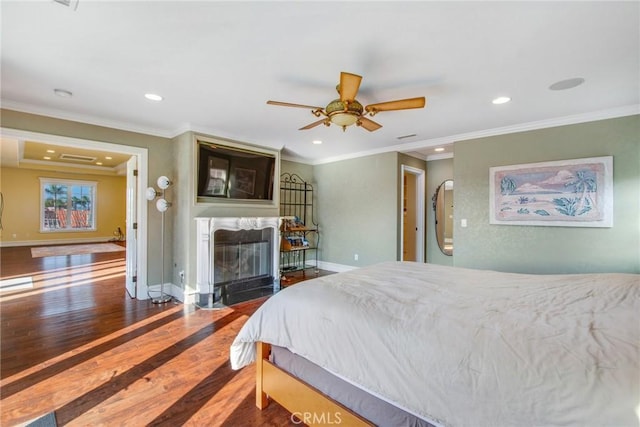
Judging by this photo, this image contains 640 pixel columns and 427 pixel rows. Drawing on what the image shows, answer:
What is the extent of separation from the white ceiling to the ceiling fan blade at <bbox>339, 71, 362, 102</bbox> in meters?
0.20

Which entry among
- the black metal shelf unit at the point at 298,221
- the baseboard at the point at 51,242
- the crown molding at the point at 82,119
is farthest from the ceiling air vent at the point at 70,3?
the baseboard at the point at 51,242

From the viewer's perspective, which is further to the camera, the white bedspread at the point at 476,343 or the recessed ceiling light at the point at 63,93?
the recessed ceiling light at the point at 63,93

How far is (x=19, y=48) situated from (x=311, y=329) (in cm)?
287

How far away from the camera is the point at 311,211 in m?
6.52

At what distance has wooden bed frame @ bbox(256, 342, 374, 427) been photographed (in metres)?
1.46

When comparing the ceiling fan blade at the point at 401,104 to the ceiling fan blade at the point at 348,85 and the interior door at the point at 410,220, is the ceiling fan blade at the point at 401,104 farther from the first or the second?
the interior door at the point at 410,220

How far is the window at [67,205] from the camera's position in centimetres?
916

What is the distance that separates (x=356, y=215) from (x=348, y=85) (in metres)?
3.68

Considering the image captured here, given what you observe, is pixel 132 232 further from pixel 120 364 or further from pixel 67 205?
pixel 67 205

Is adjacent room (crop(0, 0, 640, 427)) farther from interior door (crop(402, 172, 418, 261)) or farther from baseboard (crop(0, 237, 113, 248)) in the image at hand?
baseboard (crop(0, 237, 113, 248))

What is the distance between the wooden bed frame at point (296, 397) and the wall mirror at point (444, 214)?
14.3 ft

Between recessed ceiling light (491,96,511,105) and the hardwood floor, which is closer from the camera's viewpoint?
the hardwood floor

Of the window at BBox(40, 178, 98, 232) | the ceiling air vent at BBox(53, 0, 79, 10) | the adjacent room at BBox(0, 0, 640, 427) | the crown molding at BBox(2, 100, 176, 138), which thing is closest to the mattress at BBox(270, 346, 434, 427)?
the adjacent room at BBox(0, 0, 640, 427)

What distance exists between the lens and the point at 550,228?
140 inches
